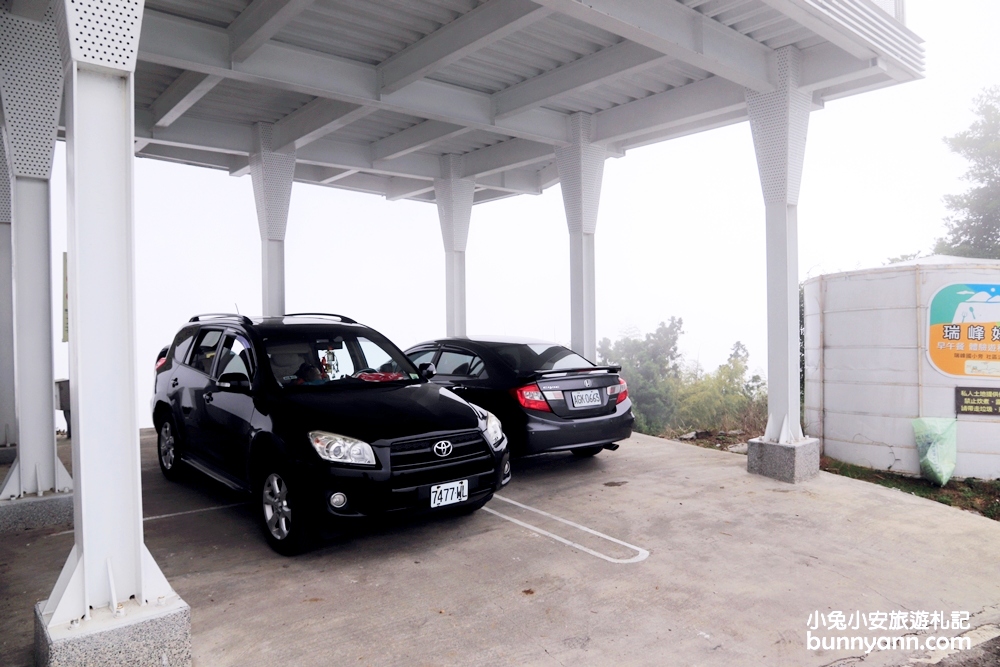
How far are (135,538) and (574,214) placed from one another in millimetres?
7870

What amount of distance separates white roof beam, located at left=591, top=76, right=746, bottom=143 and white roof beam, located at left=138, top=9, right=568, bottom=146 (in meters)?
0.73

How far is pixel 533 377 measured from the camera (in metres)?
6.57

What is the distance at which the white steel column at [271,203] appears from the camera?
10555mm

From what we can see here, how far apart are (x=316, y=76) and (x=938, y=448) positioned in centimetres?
832

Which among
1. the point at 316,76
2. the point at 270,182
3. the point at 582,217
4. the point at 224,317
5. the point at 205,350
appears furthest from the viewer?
the point at 270,182

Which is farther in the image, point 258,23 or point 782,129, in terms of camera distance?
point 782,129

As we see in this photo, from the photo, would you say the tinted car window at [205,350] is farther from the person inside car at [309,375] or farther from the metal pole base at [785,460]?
the metal pole base at [785,460]

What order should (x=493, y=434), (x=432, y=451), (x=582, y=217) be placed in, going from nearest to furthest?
1. (x=432, y=451)
2. (x=493, y=434)
3. (x=582, y=217)

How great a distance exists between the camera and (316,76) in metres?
7.66

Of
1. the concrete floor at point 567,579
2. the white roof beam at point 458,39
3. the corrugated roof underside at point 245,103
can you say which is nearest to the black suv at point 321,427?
the concrete floor at point 567,579

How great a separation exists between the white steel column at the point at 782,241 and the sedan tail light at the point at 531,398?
2.62 metres

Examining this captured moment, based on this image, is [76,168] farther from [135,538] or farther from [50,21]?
[50,21]

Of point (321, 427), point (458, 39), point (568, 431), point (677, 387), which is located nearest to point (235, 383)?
point (321, 427)

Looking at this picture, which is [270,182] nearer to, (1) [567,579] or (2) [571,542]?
(2) [571,542]
